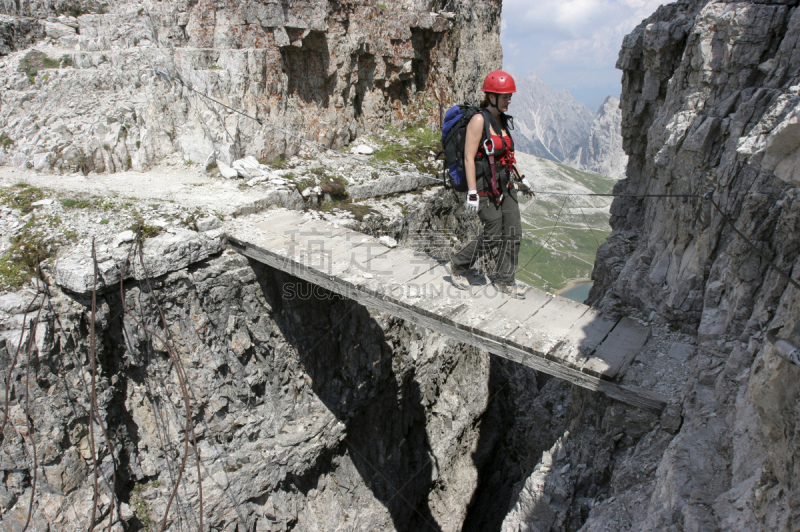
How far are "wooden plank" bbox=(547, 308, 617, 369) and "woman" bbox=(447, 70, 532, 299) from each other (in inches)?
35.3

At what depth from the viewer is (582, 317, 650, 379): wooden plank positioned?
16.5 ft

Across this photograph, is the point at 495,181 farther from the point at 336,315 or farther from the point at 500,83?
the point at 336,315

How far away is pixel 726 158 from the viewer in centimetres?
519

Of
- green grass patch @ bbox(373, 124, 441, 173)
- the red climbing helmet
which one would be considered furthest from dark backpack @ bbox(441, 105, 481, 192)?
green grass patch @ bbox(373, 124, 441, 173)

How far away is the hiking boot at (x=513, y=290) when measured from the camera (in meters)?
6.27

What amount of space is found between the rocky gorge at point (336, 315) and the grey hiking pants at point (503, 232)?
1955 millimetres

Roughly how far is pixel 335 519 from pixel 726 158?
9.50m

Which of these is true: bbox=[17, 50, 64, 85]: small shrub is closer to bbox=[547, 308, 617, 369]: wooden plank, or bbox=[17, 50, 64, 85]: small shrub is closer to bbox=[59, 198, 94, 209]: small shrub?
bbox=[59, 198, 94, 209]: small shrub

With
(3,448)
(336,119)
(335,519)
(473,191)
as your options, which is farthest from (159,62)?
(335,519)

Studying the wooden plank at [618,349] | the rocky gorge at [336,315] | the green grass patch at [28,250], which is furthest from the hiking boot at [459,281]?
the green grass patch at [28,250]

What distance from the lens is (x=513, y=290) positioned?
6.27 m

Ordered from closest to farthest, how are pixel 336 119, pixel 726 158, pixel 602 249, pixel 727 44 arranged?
pixel 726 158
pixel 727 44
pixel 602 249
pixel 336 119

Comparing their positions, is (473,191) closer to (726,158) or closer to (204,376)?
(726,158)

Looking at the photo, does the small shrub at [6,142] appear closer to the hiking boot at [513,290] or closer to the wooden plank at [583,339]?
the hiking boot at [513,290]
